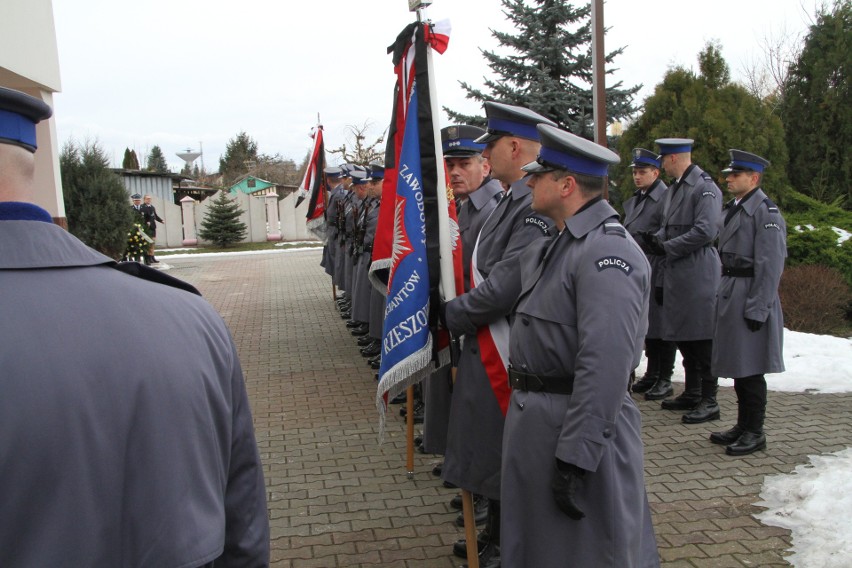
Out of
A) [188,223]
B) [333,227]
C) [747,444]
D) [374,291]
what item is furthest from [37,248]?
[188,223]

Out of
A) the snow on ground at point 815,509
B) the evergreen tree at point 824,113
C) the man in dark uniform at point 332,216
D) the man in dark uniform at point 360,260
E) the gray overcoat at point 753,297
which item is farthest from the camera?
the man in dark uniform at point 332,216

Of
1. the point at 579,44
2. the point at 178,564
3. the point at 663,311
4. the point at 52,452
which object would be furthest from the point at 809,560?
the point at 579,44

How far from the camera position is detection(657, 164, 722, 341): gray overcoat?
6.29 meters

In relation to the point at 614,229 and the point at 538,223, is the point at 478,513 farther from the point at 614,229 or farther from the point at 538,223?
the point at 614,229

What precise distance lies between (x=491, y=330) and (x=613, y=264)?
1.15 metres

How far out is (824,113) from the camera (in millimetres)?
12414

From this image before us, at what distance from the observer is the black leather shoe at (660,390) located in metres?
6.99

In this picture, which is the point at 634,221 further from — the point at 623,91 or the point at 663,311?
the point at 623,91

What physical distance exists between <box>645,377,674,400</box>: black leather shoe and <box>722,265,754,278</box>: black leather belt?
169 centimetres

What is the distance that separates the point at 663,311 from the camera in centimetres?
661

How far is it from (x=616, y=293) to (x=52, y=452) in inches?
75.2

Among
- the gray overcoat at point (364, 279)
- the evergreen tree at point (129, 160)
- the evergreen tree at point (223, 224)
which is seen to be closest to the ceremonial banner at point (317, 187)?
the gray overcoat at point (364, 279)

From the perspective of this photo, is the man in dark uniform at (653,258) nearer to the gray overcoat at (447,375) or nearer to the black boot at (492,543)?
the gray overcoat at (447,375)

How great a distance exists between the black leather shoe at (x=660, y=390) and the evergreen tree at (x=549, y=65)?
695cm
